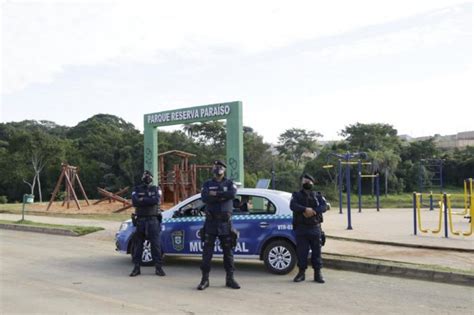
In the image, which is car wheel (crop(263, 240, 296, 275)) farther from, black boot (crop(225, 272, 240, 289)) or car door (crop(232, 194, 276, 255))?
black boot (crop(225, 272, 240, 289))

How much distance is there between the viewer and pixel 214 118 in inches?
723

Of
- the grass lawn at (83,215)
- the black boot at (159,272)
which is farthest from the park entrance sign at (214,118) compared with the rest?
the black boot at (159,272)

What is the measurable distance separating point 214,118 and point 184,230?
365 inches

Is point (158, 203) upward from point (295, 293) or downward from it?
upward

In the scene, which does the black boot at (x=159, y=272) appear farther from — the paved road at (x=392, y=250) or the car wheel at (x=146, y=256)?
the paved road at (x=392, y=250)

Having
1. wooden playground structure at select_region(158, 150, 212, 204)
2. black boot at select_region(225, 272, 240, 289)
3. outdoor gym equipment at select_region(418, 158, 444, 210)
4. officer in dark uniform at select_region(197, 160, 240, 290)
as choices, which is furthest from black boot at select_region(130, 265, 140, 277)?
wooden playground structure at select_region(158, 150, 212, 204)

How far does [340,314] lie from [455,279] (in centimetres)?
299

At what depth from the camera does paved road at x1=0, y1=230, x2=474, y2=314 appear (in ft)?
21.4

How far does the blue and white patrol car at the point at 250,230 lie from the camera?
351 inches

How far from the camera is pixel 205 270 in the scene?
7.71 metres

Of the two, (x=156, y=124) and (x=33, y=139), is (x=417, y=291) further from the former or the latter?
(x=33, y=139)

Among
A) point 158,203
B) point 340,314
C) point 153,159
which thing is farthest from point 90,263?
point 153,159

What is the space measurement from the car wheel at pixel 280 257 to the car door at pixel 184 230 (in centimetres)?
127

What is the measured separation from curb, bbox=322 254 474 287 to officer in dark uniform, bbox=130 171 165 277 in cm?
332
